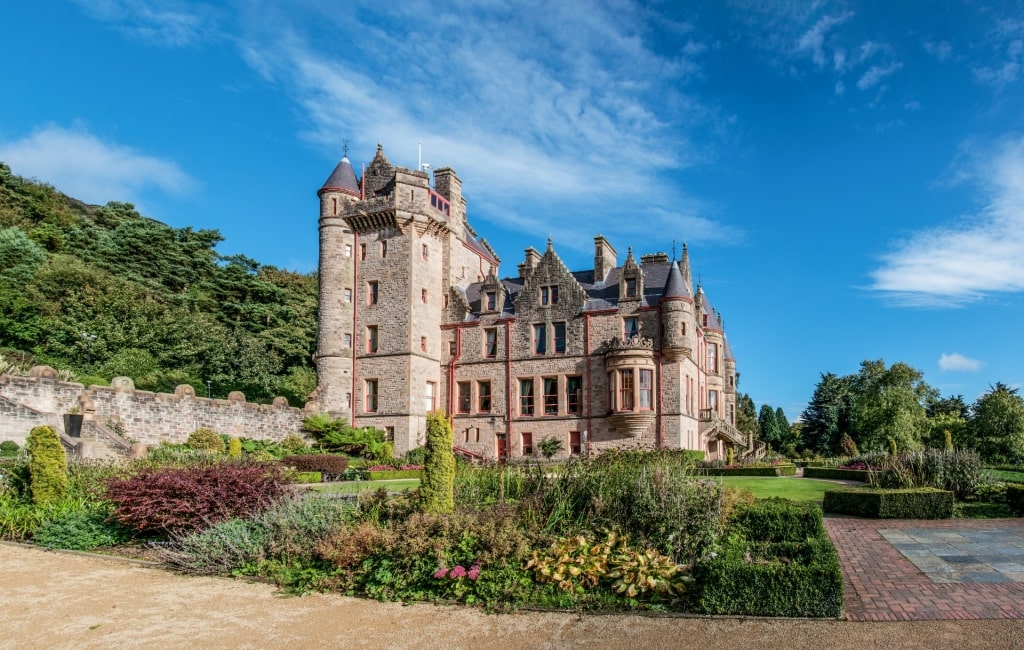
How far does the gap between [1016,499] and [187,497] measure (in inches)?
663

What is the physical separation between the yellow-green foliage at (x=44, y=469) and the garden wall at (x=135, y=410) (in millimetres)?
9816

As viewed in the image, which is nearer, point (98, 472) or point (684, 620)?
point (684, 620)

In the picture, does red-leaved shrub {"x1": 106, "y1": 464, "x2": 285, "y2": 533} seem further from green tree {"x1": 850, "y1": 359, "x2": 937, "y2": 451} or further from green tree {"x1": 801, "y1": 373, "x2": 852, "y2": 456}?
green tree {"x1": 801, "y1": 373, "x2": 852, "y2": 456}

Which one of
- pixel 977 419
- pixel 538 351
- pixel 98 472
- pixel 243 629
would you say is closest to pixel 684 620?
pixel 243 629

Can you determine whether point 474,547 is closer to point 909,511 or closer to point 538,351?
point 909,511

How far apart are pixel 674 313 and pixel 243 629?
27.5 meters

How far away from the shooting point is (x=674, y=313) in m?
33.5

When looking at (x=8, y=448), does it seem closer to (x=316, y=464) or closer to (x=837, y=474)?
(x=316, y=464)

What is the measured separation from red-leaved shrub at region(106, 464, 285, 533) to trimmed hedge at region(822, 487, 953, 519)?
487 inches

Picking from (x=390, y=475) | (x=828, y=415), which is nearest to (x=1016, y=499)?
(x=390, y=475)

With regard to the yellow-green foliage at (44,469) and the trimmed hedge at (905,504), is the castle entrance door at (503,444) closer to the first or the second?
the trimmed hedge at (905,504)

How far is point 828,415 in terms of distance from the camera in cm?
6269

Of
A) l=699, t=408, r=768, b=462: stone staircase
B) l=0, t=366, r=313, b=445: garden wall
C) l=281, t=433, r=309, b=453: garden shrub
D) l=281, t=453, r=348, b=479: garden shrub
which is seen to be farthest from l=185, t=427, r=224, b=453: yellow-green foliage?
l=699, t=408, r=768, b=462: stone staircase

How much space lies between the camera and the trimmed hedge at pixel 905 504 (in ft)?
51.3
